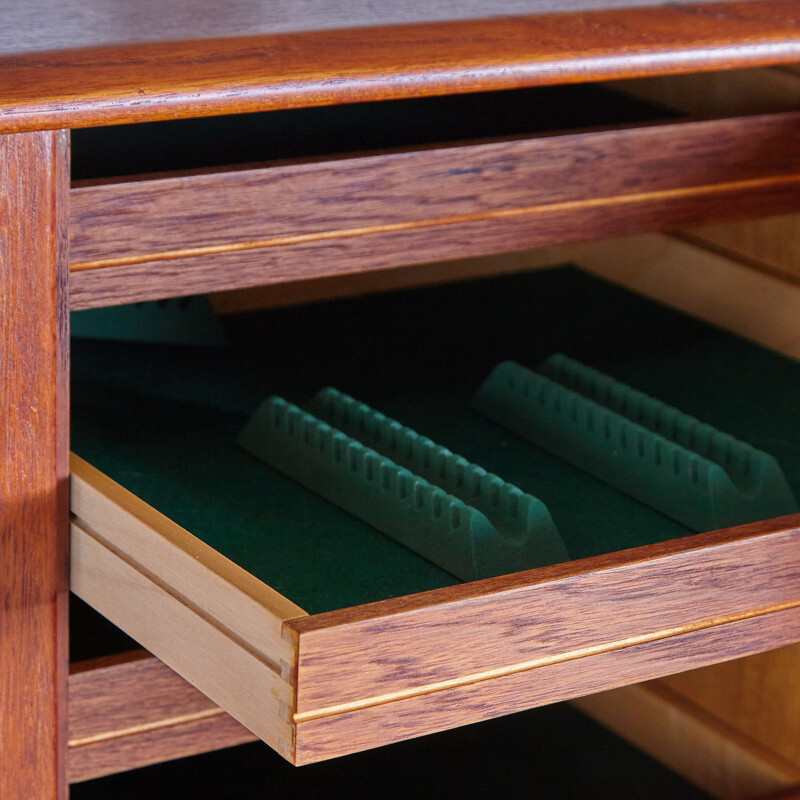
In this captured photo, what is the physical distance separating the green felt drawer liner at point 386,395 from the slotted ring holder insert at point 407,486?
0.04 ft

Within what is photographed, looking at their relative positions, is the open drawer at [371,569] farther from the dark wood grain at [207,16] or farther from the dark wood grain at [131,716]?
the dark wood grain at [207,16]

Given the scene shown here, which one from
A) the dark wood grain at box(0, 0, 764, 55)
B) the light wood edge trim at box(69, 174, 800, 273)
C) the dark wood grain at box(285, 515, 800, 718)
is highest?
the dark wood grain at box(0, 0, 764, 55)

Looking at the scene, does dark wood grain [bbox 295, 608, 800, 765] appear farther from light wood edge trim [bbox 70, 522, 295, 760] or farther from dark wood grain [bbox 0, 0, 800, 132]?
dark wood grain [bbox 0, 0, 800, 132]

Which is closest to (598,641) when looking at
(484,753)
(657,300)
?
(484,753)

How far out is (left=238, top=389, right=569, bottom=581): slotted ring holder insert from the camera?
2.31ft

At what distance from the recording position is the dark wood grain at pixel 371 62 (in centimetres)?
60

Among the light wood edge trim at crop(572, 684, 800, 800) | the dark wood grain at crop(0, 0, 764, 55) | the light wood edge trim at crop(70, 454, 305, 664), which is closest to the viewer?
the light wood edge trim at crop(70, 454, 305, 664)

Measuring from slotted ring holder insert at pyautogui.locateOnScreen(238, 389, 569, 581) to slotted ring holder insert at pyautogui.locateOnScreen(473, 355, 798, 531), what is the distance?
9 centimetres

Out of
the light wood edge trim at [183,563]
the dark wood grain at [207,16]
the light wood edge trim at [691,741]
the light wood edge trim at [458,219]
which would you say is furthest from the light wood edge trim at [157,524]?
the light wood edge trim at [691,741]

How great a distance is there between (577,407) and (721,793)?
0.37m

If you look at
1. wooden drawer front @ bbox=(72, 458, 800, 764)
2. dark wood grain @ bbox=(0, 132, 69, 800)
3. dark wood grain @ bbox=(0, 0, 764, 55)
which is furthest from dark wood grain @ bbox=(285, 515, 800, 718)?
dark wood grain @ bbox=(0, 0, 764, 55)

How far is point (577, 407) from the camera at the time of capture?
33.9 inches

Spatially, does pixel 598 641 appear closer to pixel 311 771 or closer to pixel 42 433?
pixel 42 433

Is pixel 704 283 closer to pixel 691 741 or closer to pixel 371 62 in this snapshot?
pixel 691 741
